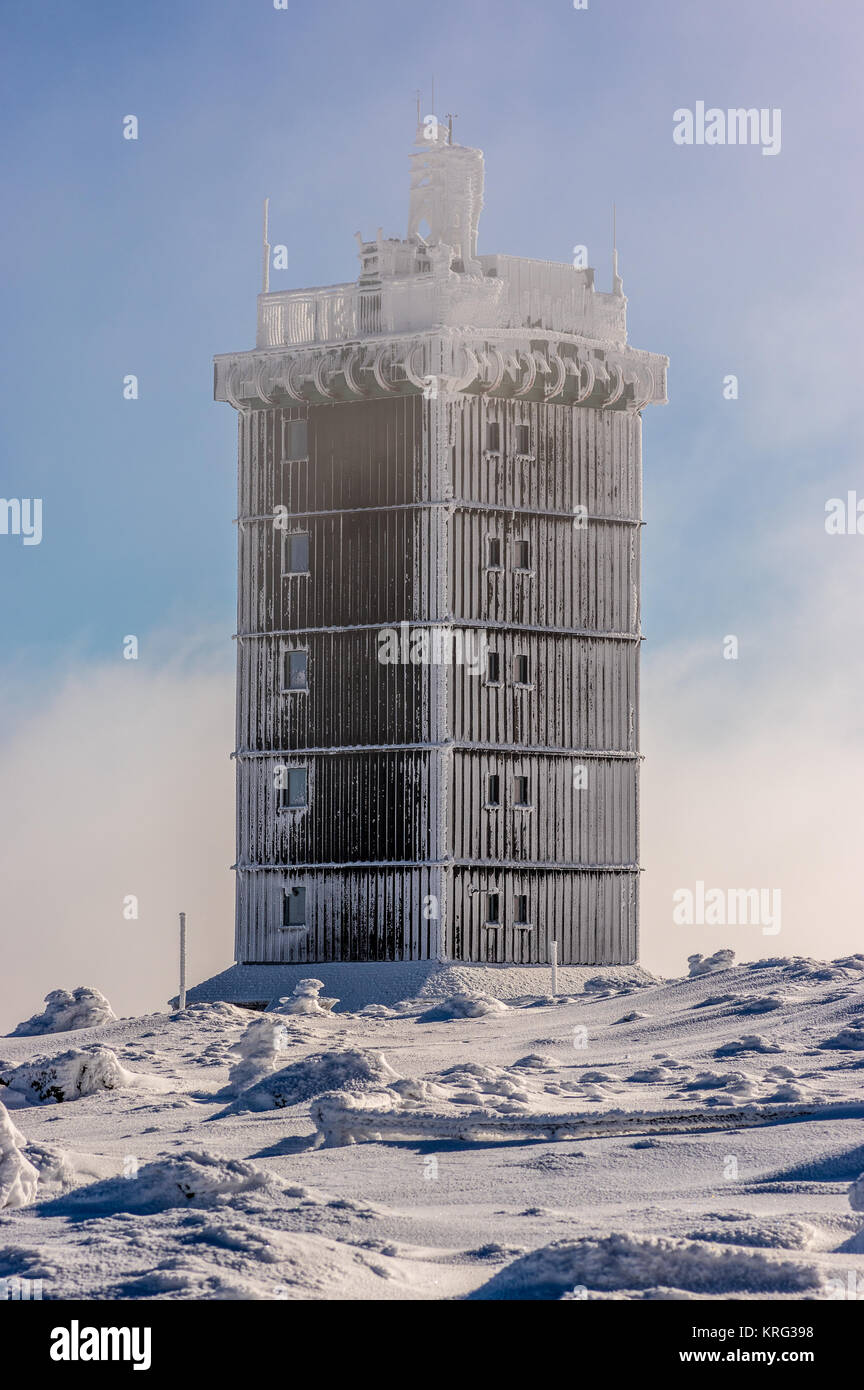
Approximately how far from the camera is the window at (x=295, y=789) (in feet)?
131

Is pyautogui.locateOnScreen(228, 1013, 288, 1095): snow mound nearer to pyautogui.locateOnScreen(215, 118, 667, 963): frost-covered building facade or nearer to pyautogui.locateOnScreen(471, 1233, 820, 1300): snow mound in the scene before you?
pyautogui.locateOnScreen(471, 1233, 820, 1300): snow mound

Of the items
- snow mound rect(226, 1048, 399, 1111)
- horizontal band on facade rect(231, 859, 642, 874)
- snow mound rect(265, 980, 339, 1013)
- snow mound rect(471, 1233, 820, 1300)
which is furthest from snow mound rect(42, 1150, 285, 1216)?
horizontal band on facade rect(231, 859, 642, 874)

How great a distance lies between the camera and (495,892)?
38781 mm

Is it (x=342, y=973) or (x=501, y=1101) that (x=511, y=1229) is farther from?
(x=342, y=973)

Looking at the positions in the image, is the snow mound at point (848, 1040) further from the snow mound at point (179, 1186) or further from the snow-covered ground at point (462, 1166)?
the snow mound at point (179, 1186)

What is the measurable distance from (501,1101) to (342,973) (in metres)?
22.7

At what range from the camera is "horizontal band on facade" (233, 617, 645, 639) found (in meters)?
38.6

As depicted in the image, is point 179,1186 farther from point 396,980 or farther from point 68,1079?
point 396,980

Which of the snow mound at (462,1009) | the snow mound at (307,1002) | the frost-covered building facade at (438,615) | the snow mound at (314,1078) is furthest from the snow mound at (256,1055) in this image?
the frost-covered building facade at (438,615)

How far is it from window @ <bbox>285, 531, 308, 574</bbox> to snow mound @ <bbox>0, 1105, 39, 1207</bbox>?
2798 centimetres

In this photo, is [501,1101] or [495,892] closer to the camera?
[501,1101]

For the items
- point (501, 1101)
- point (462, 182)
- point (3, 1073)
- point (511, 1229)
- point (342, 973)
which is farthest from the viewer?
point (462, 182)

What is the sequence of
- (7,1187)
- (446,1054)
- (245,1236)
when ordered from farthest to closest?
1. (446,1054)
2. (7,1187)
3. (245,1236)
